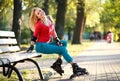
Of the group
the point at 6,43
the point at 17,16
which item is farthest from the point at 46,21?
the point at 17,16

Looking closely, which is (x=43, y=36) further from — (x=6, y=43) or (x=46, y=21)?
(x=6, y=43)

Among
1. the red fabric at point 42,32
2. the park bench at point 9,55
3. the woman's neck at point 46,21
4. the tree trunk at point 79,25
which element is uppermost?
the woman's neck at point 46,21

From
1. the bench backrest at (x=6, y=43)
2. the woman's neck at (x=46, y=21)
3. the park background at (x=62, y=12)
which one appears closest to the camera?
the bench backrest at (x=6, y=43)

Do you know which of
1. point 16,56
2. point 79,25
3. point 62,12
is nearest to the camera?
point 16,56

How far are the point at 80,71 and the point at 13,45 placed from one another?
7.80ft

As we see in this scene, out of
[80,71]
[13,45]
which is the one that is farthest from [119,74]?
[13,45]

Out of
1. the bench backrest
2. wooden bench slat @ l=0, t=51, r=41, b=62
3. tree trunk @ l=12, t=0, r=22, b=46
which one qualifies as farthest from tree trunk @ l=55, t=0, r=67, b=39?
wooden bench slat @ l=0, t=51, r=41, b=62

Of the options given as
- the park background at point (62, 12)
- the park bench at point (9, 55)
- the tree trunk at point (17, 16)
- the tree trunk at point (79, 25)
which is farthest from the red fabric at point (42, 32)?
the tree trunk at point (79, 25)

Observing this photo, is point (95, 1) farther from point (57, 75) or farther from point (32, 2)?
point (57, 75)

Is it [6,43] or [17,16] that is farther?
[17,16]

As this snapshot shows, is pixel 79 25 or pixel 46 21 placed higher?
pixel 46 21

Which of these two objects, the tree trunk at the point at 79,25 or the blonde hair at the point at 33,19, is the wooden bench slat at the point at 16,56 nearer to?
the blonde hair at the point at 33,19

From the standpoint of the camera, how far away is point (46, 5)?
2489 centimetres

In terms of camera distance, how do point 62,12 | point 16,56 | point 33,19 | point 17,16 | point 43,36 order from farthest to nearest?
point 62,12 < point 17,16 < point 33,19 < point 43,36 < point 16,56
